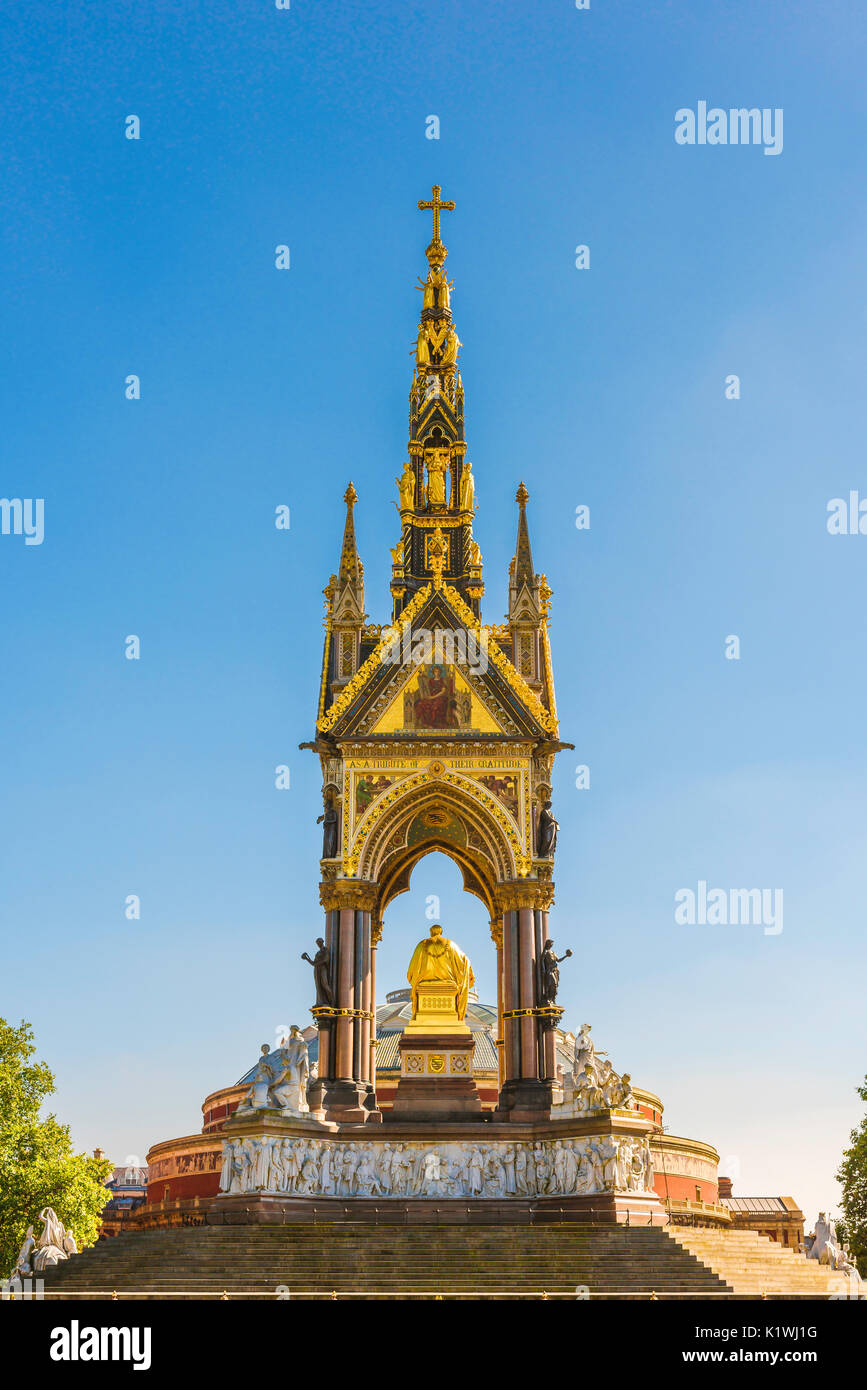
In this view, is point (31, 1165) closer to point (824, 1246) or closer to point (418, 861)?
point (418, 861)

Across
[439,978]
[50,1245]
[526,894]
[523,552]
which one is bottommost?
[50,1245]

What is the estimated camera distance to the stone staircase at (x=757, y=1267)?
→ 2328cm

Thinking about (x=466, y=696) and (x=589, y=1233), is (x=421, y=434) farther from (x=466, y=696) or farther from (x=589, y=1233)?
(x=589, y=1233)

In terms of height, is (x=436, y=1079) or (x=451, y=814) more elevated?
(x=451, y=814)

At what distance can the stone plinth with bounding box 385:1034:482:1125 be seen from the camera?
3012 cm

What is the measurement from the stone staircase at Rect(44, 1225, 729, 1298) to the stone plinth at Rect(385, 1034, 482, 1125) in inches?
206

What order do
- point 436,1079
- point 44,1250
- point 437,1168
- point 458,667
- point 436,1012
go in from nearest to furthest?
point 44,1250, point 437,1168, point 436,1079, point 436,1012, point 458,667

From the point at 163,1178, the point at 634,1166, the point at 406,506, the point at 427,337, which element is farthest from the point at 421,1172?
the point at 163,1178

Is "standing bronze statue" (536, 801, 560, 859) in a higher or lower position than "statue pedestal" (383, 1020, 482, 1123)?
higher

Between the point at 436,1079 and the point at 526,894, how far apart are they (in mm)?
4793

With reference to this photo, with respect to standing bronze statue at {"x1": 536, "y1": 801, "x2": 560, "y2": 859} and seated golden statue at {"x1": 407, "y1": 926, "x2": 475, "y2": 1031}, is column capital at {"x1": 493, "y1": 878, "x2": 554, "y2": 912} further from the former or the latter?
seated golden statue at {"x1": 407, "y1": 926, "x2": 475, "y2": 1031}

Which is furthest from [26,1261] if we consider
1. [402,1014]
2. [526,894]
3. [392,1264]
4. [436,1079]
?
[402,1014]

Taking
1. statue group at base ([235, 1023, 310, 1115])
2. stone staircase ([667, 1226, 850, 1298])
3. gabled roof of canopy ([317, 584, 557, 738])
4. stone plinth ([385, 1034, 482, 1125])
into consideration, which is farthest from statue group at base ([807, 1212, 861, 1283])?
gabled roof of canopy ([317, 584, 557, 738])

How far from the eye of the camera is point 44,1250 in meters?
26.6
